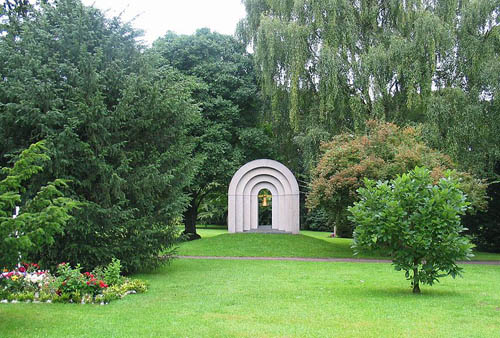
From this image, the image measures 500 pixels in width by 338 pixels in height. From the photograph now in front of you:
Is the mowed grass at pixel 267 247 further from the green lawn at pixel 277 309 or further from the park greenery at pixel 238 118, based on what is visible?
the green lawn at pixel 277 309

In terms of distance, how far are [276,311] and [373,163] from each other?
40.3 ft

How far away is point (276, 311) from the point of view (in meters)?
9.16

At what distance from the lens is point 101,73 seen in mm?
14344

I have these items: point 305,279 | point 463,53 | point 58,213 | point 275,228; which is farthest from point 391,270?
point 275,228

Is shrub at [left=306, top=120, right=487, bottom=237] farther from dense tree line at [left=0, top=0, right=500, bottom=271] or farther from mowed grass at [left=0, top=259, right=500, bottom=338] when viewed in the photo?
mowed grass at [left=0, top=259, right=500, bottom=338]

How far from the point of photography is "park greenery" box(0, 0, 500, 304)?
12.3 m

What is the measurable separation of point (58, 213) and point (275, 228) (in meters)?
Result: 24.8

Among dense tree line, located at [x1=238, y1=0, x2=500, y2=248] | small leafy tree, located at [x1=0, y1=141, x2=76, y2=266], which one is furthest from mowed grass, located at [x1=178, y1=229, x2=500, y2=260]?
small leafy tree, located at [x1=0, y1=141, x2=76, y2=266]

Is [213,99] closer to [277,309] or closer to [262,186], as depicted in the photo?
[262,186]

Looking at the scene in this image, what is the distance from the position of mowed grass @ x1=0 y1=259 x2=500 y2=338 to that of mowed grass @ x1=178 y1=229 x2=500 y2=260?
324 inches

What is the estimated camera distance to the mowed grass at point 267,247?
22.6 m

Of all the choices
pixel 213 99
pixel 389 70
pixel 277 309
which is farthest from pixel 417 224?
pixel 213 99

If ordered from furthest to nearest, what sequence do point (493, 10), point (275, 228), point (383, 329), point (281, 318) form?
1. point (275, 228)
2. point (493, 10)
3. point (281, 318)
4. point (383, 329)

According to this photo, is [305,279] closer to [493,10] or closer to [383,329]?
[383,329]
